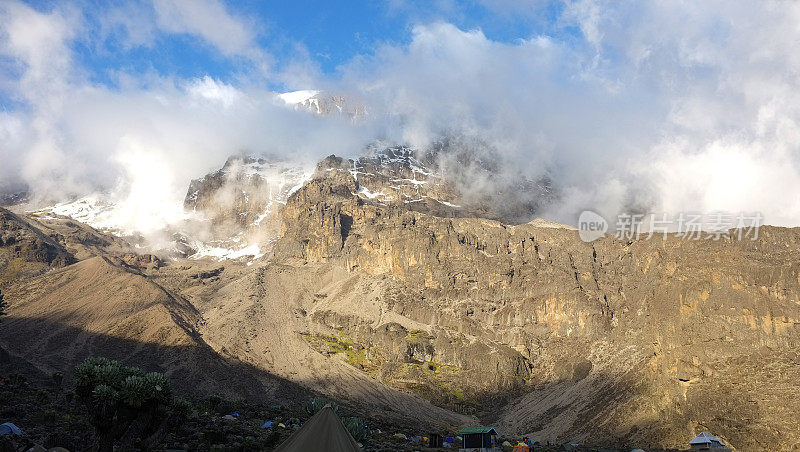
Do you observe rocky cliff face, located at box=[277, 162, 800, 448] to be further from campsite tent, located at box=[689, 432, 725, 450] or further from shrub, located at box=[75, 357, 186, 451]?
shrub, located at box=[75, 357, 186, 451]

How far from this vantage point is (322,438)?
2556cm

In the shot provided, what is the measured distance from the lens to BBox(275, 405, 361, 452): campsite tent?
2527 centimetres

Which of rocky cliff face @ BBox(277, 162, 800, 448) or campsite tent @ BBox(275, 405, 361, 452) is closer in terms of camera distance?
campsite tent @ BBox(275, 405, 361, 452)

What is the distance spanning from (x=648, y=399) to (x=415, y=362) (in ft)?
261

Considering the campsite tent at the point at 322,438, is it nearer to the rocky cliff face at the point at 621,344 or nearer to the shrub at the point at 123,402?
the shrub at the point at 123,402

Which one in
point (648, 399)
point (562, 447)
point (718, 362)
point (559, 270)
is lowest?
point (562, 447)

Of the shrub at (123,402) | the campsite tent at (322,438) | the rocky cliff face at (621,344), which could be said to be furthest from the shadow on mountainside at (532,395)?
the campsite tent at (322,438)

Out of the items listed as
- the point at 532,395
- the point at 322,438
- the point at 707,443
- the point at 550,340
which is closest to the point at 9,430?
the point at 322,438

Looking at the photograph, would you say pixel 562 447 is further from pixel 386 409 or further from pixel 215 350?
pixel 215 350

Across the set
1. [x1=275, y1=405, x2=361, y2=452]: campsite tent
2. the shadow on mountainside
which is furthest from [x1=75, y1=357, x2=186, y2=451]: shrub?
the shadow on mountainside

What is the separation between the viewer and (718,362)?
9169 centimetres

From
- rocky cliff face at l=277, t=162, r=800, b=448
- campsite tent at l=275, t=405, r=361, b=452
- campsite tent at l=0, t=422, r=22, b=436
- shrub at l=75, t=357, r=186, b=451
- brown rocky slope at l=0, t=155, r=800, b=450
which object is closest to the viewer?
campsite tent at l=275, t=405, r=361, b=452

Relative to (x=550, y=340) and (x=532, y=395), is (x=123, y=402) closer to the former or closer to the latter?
(x=532, y=395)

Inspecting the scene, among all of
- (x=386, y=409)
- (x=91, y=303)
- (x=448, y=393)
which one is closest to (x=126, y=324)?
(x=91, y=303)
